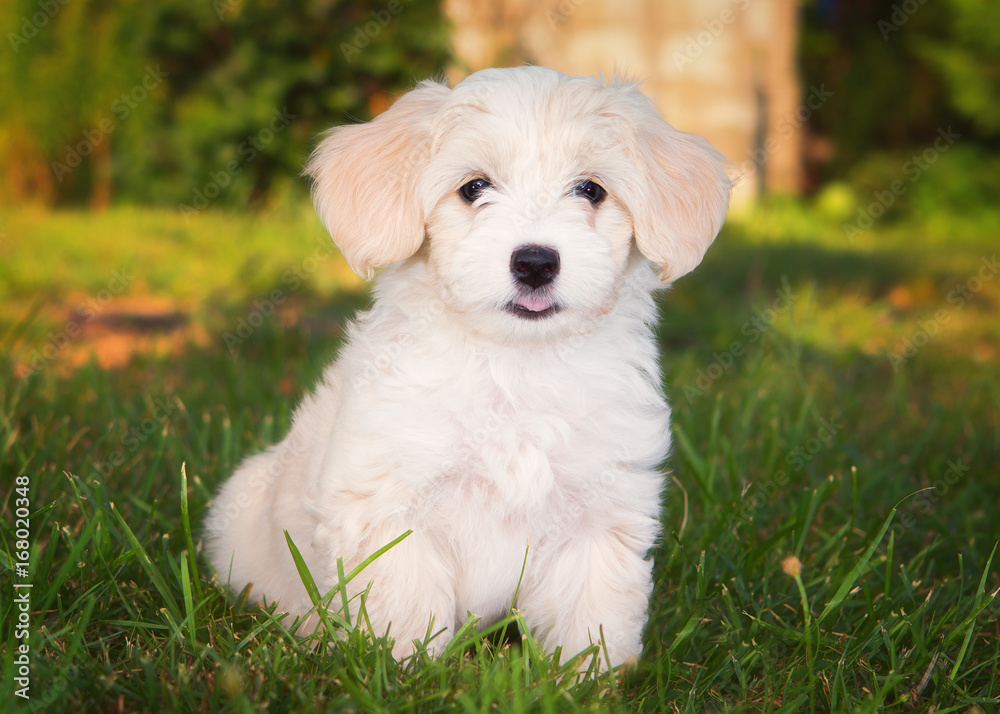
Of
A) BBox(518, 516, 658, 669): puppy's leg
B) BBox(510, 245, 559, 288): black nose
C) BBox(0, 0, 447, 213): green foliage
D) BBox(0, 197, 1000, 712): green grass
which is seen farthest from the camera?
BBox(0, 0, 447, 213): green foliage

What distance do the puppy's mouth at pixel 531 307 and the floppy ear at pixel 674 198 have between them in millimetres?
341

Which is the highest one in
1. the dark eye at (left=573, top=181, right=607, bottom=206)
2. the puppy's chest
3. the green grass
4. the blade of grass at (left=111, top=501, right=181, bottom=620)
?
the dark eye at (left=573, top=181, right=607, bottom=206)

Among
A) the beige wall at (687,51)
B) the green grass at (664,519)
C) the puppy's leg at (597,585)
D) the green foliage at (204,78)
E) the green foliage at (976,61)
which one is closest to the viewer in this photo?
the green grass at (664,519)

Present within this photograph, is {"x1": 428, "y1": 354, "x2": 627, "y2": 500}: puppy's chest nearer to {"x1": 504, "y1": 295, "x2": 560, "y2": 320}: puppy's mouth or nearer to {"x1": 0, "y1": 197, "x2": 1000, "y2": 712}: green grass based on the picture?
{"x1": 504, "y1": 295, "x2": 560, "y2": 320}: puppy's mouth

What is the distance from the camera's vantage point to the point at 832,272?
820 cm

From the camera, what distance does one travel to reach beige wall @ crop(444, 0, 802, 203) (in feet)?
33.6

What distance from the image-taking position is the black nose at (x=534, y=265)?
2145mm

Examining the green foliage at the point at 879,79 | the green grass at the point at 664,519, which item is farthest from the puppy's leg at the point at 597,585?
the green foliage at the point at 879,79

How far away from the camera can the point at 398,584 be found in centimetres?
217

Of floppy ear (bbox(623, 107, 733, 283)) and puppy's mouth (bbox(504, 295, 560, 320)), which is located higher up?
floppy ear (bbox(623, 107, 733, 283))

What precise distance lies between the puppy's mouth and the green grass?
2.55ft

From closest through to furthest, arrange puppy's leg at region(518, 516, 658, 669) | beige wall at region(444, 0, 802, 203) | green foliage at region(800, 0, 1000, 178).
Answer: puppy's leg at region(518, 516, 658, 669)
beige wall at region(444, 0, 802, 203)
green foliage at region(800, 0, 1000, 178)

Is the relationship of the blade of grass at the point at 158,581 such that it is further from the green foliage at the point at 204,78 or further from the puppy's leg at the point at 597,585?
the green foliage at the point at 204,78

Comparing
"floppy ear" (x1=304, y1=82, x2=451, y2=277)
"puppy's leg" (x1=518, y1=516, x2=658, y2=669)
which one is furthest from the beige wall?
"puppy's leg" (x1=518, y1=516, x2=658, y2=669)
